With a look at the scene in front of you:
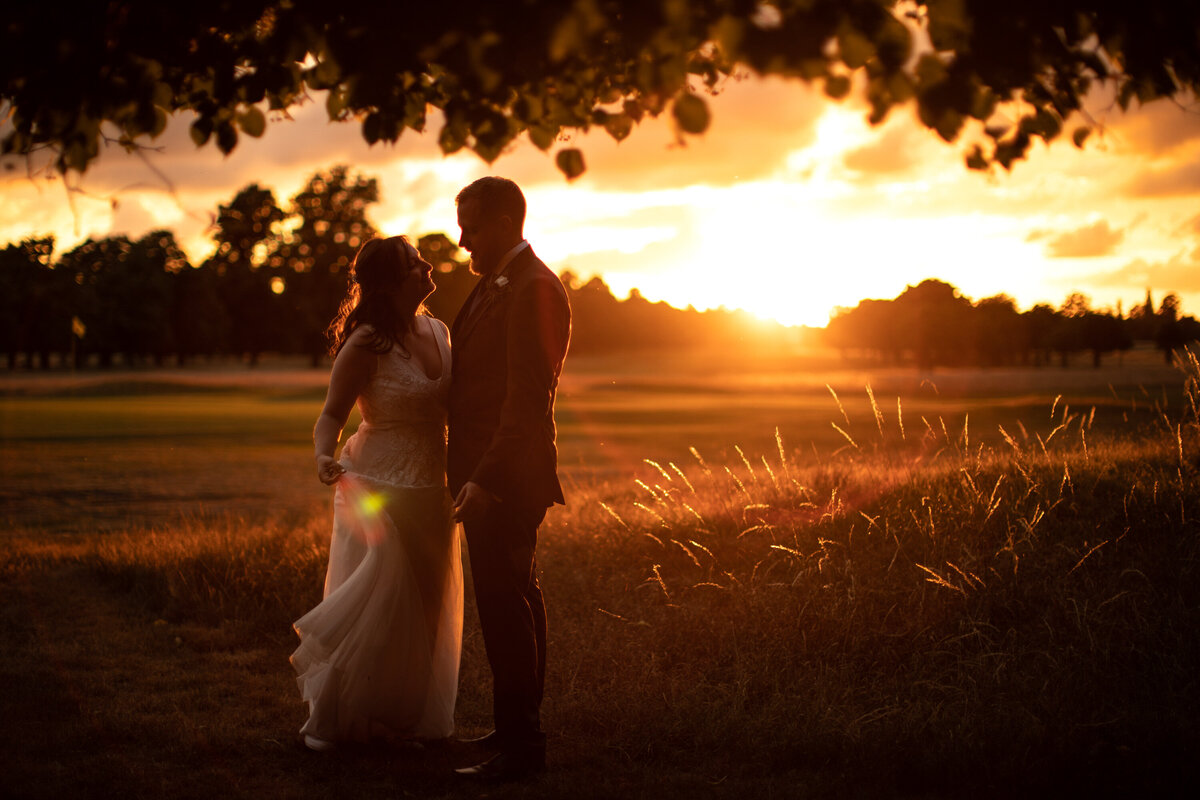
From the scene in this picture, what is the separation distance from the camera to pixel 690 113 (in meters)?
3.39

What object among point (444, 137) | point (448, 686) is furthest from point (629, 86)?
point (448, 686)

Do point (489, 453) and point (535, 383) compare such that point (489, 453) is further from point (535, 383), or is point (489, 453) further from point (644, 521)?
point (644, 521)

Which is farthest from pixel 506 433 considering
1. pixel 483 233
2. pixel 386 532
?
pixel 386 532

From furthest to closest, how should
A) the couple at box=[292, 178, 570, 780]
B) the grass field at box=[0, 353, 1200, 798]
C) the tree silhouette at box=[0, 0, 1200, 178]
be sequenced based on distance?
the grass field at box=[0, 353, 1200, 798] < the couple at box=[292, 178, 570, 780] < the tree silhouette at box=[0, 0, 1200, 178]

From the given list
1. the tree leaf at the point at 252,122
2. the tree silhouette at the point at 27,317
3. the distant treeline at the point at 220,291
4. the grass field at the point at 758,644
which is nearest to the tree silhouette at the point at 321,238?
the distant treeline at the point at 220,291

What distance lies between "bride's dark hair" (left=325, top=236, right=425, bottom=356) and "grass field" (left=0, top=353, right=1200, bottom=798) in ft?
6.98

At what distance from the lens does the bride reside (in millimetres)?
4664

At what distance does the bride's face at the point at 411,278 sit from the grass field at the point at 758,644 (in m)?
2.32

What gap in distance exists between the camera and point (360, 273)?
15.8ft

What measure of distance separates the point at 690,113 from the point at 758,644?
12.0ft

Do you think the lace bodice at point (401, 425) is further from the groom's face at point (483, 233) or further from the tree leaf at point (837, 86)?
the tree leaf at point (837, 86)

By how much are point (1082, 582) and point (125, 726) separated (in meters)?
5.99

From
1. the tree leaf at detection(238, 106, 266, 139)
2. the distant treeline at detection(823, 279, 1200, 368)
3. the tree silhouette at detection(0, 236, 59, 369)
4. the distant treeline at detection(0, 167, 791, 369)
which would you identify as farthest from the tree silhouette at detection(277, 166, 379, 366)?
the tree leaf at detection(238, 106, 266, 139)

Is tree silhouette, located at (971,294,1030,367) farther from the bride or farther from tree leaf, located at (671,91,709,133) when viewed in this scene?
tree leaf, located at (671,91,709,133)
